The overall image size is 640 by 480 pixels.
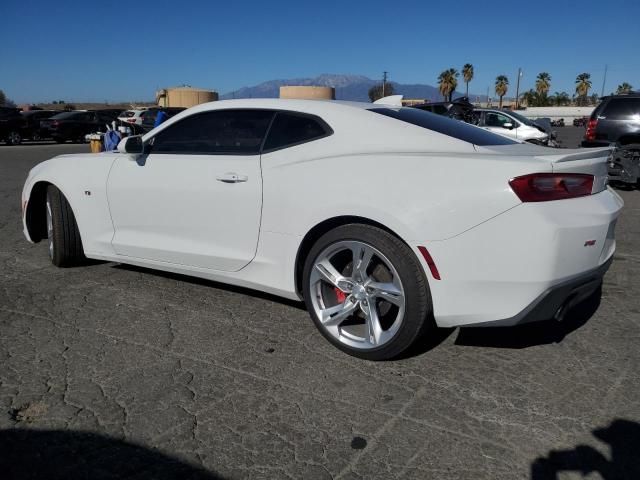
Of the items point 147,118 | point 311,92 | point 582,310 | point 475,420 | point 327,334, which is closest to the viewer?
point 475,420

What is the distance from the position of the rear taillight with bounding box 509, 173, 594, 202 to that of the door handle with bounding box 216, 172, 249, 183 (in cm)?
166

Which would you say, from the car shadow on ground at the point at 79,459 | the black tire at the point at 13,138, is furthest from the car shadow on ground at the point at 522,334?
the black tire at the point at 13,138

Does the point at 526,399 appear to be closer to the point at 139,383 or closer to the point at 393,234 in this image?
the point at 393,234

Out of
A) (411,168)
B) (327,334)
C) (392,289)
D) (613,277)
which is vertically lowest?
(613,277)

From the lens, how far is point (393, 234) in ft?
10.1

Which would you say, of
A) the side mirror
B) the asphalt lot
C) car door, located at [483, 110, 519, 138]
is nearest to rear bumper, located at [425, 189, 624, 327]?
the asphalt lot

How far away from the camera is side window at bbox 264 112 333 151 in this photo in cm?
349

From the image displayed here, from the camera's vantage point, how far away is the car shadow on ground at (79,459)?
7.25 ft

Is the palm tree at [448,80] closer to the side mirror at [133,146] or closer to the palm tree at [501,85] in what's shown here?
the palm tree at [501,85]

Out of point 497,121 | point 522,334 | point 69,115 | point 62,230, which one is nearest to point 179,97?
point 69,115

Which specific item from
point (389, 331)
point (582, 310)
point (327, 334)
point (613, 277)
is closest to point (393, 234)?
point (389, 331)

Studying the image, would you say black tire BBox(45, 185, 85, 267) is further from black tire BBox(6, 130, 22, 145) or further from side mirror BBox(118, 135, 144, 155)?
black tire BBox(6, 130, 22, 145)

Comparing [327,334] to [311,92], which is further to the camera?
[311,92]

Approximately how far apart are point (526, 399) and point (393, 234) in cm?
108
